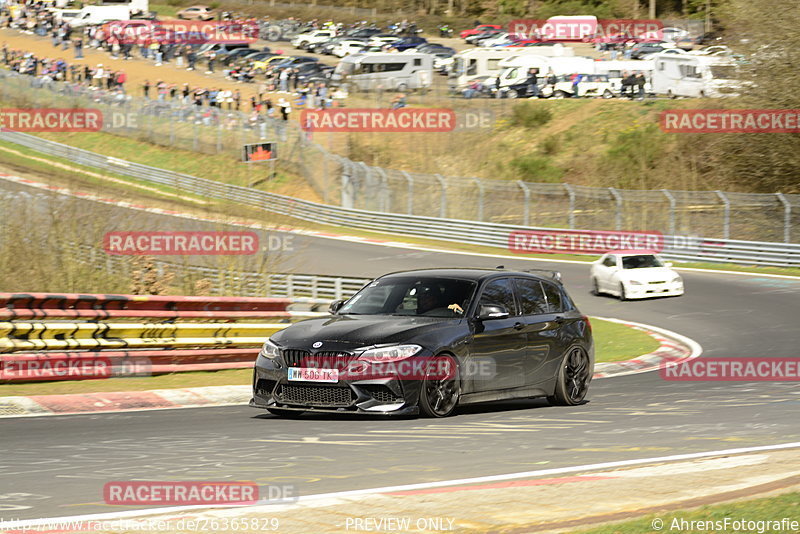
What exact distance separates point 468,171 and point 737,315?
3531 cm

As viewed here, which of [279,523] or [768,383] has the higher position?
[279,523]

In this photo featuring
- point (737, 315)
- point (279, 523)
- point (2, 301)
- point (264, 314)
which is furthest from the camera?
point (737, 315)

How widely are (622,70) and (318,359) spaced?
5569cm

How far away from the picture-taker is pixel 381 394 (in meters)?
10.3

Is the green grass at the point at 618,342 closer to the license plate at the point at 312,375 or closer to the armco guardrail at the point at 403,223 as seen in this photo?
the armco guardrail at the point at 403,223

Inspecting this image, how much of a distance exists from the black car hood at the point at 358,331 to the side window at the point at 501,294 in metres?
0.62

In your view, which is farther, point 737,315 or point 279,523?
point 737,315

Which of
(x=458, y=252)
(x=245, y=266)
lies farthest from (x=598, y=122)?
(x=245, y=266)

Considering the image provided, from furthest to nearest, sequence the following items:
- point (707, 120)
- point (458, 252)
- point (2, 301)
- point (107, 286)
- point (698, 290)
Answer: point (707, 120) < point (458, 252) < point (698, 290) < point (107, 286) < point (2, 301)

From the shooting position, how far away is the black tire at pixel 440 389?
1041cm

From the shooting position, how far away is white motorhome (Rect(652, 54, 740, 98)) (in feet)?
186

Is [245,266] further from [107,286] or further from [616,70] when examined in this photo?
[616,70]

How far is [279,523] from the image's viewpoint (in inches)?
232

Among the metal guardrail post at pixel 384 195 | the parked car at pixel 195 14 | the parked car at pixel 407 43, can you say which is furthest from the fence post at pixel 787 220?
the parked car at pixel 195 14
